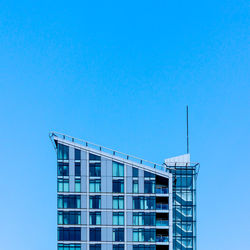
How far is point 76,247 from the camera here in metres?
64.8

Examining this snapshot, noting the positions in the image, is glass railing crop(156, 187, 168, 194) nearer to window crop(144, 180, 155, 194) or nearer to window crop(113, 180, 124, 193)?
window crop(144, 180, 155, 194)

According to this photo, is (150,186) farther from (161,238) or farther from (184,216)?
(184,216)

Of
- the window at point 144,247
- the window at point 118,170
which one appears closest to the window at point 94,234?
the window at point 144,247

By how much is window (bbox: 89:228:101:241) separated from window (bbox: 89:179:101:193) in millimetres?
7573

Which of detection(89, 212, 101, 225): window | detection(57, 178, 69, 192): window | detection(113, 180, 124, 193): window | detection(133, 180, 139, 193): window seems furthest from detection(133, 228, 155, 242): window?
detection(57, 178, 69, 192): window

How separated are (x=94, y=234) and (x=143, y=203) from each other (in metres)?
11.4

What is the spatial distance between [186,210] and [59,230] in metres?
28.9

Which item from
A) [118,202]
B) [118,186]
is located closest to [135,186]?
[118,186]

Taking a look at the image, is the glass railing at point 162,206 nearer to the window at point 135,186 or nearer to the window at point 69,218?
the window at point 135,186

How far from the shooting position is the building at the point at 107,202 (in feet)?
214

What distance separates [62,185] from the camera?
2586 inches

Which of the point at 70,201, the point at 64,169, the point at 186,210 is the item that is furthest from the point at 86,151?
the point at 186,210

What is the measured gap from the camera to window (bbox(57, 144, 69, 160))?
6606cm

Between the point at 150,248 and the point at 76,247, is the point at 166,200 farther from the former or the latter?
the point at 76,247
